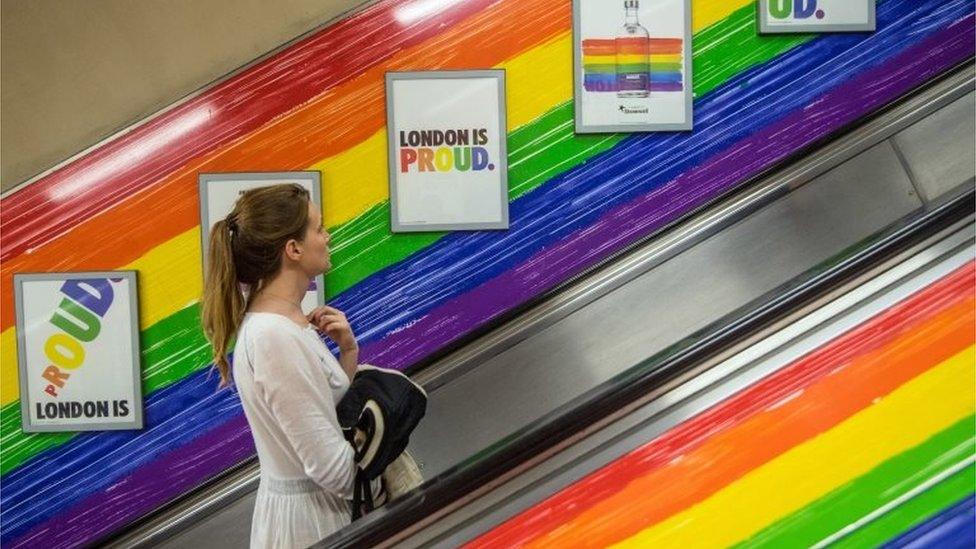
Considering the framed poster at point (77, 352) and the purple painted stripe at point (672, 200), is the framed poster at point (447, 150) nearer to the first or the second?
the purple painted stripe at point (672, 200)

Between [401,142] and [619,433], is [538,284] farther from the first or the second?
[619,433]

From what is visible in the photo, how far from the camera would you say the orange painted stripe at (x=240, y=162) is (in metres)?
3.88

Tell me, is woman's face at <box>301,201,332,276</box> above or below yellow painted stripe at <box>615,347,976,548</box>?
above

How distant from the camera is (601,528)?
1.71m

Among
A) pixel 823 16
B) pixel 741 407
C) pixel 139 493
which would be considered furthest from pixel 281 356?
pixel 823 16

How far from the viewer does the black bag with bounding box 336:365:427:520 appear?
81.5 inches

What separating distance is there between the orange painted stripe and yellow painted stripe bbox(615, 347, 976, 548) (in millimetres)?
2589

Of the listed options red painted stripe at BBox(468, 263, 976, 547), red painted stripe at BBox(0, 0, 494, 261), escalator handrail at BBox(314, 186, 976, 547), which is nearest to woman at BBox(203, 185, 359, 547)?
escalator handrail at BBox(314, 186, 976, 547)

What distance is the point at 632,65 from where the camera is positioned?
3.98 m

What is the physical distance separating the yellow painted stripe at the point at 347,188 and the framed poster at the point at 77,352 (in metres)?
0.07

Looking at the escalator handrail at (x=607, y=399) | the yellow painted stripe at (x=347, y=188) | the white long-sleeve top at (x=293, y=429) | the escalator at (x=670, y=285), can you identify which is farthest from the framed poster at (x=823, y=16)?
the white long-sleeve top at (x=293, y=429)

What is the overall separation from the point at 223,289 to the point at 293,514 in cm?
52

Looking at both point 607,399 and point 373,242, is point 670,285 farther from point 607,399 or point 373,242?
point 607,399

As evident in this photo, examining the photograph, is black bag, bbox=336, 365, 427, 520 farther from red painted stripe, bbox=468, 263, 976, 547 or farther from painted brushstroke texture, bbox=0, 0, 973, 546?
painted brushstroke texture, bbox=0, 0, 973, 546
